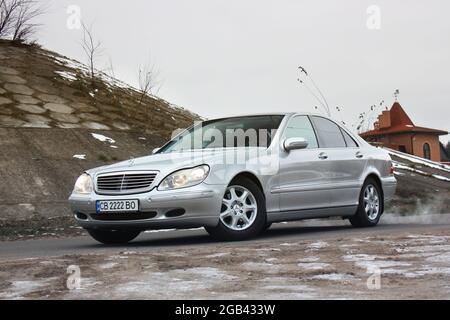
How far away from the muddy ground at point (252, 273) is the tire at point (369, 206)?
9.86 ft

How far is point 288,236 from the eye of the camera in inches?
344

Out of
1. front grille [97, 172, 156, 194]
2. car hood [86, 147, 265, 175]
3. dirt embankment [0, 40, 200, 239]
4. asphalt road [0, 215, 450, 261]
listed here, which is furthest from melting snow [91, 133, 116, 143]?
front grille [97, 172, 156, 194]

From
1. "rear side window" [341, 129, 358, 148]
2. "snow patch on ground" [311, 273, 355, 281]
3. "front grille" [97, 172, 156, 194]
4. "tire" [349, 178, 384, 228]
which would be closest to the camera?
"snow patch on ground" [311, 273, 355, 281]

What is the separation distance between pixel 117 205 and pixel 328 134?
312 cm

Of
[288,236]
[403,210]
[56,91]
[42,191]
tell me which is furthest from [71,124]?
[288,236]

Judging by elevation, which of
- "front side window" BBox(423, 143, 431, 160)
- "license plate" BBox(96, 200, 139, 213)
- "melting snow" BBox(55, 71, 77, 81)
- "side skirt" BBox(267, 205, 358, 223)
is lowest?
"side skirt" BBox(267, 205, 358, 223)

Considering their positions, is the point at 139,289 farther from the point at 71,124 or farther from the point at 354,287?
the point at 71,124

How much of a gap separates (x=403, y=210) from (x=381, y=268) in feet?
33.4

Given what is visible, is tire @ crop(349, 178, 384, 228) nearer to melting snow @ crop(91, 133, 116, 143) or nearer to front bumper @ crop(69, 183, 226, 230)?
front bumper @ crop(69, 183, 226, 230)

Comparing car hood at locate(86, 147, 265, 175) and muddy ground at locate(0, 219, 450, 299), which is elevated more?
car hood at locate(86, 147, 265, 175)

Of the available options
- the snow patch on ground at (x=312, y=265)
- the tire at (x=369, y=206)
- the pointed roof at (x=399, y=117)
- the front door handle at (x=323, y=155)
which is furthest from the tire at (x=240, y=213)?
the pointed roof at (x=399, y=117)

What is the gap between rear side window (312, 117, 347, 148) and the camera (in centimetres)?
953

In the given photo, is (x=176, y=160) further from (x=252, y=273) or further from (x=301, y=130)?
(x=252, y=273)
